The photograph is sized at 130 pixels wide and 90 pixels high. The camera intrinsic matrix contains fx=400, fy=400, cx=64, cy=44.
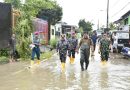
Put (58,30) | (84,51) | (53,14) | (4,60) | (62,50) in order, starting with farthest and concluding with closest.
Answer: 1. (53,14)
2. (58,30)
3. (4,60)
4. (62,50)
5. (84,51)

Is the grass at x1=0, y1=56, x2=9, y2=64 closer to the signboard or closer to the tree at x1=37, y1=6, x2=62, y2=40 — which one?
the signboard

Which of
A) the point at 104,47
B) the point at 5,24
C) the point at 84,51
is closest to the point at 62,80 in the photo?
the point at 84,51

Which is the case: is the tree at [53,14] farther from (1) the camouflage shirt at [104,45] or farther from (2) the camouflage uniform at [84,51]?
(2) the camouflage uniform at [84,51]

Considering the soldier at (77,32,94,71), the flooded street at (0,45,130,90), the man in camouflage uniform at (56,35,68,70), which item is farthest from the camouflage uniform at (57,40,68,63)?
the flooded street at (0,45,130,90)

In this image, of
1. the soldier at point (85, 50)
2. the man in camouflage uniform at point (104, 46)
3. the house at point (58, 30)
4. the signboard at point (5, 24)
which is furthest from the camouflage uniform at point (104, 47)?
the house at point (58, 30)

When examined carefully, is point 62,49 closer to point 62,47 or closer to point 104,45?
point 62,47

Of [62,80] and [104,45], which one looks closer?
[62,80]

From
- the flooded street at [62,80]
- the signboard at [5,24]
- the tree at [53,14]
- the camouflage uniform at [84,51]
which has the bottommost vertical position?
the flooded street at [62,80]

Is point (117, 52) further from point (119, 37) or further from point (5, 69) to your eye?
point (5, 69)

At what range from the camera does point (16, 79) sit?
15.2m

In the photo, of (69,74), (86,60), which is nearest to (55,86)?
(69,74)

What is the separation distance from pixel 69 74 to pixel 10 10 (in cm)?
887

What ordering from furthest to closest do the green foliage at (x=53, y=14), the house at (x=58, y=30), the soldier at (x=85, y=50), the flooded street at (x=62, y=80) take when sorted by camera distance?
the green foliage at (x=53, y=14)
the house at (x=58, y=30)
the soldier at (x=85, y=50)
the flooded street at (x=62, y=80)

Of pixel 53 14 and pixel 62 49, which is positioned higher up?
pixel 53 14
